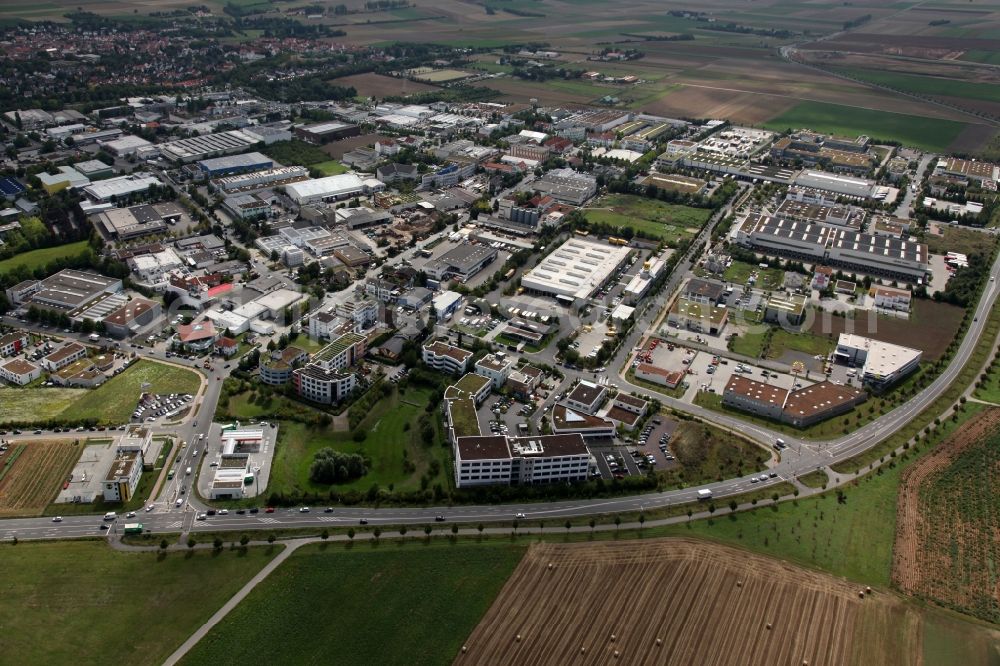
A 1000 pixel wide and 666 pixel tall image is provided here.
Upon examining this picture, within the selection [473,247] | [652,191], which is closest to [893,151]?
[652,191]

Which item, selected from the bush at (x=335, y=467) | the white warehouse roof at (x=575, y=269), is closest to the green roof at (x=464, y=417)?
the bush at (x=335, y=467)

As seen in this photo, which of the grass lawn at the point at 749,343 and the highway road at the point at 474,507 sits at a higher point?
the highway road at the point at 474,507

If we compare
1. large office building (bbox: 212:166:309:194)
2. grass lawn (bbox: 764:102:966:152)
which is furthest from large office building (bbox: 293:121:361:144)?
grass lawn (bbox: 764:102:966:152)

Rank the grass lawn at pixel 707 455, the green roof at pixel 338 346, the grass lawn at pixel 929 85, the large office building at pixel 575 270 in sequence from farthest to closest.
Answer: the grass lawn at pixel 929 85, the large office building at pixel 575 270, the green roof at pixel 338 346, the grass lawn at pixel 707 455

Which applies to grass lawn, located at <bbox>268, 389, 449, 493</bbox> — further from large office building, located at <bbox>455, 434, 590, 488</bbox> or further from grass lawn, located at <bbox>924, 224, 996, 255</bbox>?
grass lawn, located at <bbox>924, 224, 996, 255</bbox>

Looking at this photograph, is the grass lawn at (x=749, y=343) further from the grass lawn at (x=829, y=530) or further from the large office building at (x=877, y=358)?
the grass lawn at (x=829, y=530)

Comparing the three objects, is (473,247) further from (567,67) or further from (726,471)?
(567,67)

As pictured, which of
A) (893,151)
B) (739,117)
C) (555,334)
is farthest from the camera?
(739,117)
